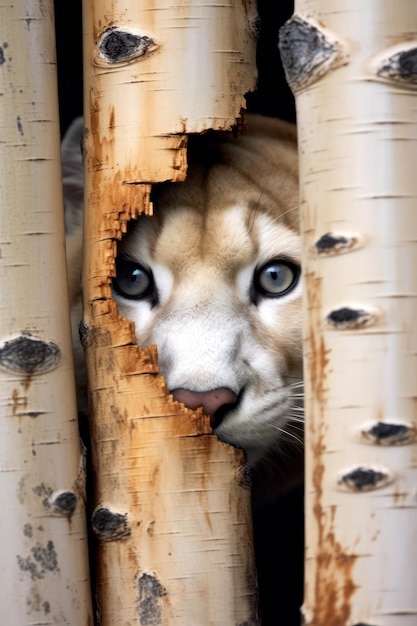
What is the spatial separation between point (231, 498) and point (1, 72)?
0.93 meters

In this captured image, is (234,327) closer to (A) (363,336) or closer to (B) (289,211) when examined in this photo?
(B) (289,211)

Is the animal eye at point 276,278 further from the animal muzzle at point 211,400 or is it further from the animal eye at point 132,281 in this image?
the animal muzzle at point 211,400

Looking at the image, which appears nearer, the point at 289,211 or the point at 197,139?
the point at 289,211

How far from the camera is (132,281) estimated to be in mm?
2305

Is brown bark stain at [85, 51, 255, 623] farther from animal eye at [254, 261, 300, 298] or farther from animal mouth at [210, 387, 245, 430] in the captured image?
animal eye at [254, 261, 300, 298]

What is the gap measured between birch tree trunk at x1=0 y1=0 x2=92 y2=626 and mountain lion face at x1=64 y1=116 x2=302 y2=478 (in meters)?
0.30

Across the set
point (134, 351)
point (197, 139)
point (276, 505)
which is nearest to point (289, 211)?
point (197, 139)

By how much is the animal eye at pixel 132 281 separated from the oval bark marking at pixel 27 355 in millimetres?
540

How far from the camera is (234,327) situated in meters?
2.12

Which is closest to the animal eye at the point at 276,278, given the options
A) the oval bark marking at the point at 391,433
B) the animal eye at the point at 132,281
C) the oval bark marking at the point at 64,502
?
the animal eye at the point at 132,281

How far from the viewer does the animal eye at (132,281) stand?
2293 millimetres

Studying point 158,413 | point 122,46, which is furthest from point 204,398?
point 122,46

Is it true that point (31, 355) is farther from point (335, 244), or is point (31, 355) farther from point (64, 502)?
point (335, 244)

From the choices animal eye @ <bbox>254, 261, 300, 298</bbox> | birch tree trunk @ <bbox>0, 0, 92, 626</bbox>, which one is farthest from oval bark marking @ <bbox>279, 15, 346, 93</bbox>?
animal eye @ <bbox>254, 261, 300, 298</bbox>
